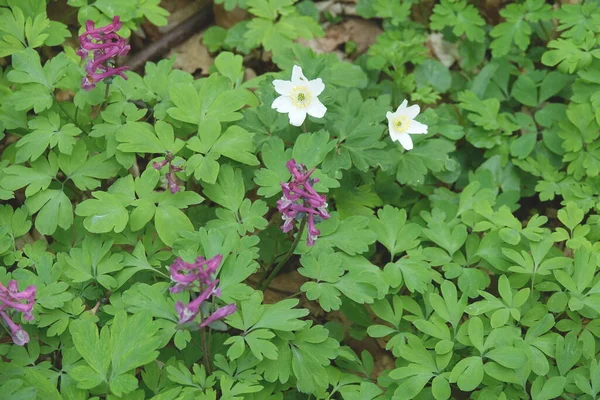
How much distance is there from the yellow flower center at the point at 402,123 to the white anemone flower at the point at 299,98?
15.2 inches

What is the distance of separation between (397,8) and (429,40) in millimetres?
409

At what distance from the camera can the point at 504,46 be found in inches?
146

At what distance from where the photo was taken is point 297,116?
2.82 metres

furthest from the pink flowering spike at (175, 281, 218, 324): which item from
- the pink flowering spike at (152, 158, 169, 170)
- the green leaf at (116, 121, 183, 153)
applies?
the green leaf at (116, 121, 183, 153)

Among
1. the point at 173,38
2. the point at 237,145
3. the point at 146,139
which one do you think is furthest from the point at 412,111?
the point at 173,38

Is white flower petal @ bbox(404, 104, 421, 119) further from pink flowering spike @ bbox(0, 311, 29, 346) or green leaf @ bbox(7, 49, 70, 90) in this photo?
pink flowering spike @ bbox(0, 311, 29, 346)

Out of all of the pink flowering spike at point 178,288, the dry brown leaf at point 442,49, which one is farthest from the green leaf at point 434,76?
the pink flowering spike at point 178,288

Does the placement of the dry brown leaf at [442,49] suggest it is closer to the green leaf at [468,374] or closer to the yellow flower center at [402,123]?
the yellow flower center at [402,123]

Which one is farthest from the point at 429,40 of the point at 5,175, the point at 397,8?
the point at 5,175

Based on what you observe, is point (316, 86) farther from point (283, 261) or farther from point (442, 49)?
point (442, 49)

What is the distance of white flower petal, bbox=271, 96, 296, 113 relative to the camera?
9.36 feet

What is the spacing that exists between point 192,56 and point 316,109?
1.52m

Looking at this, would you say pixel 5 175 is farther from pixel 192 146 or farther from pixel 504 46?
pixel 504 46

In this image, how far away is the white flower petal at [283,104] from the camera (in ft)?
9.36
